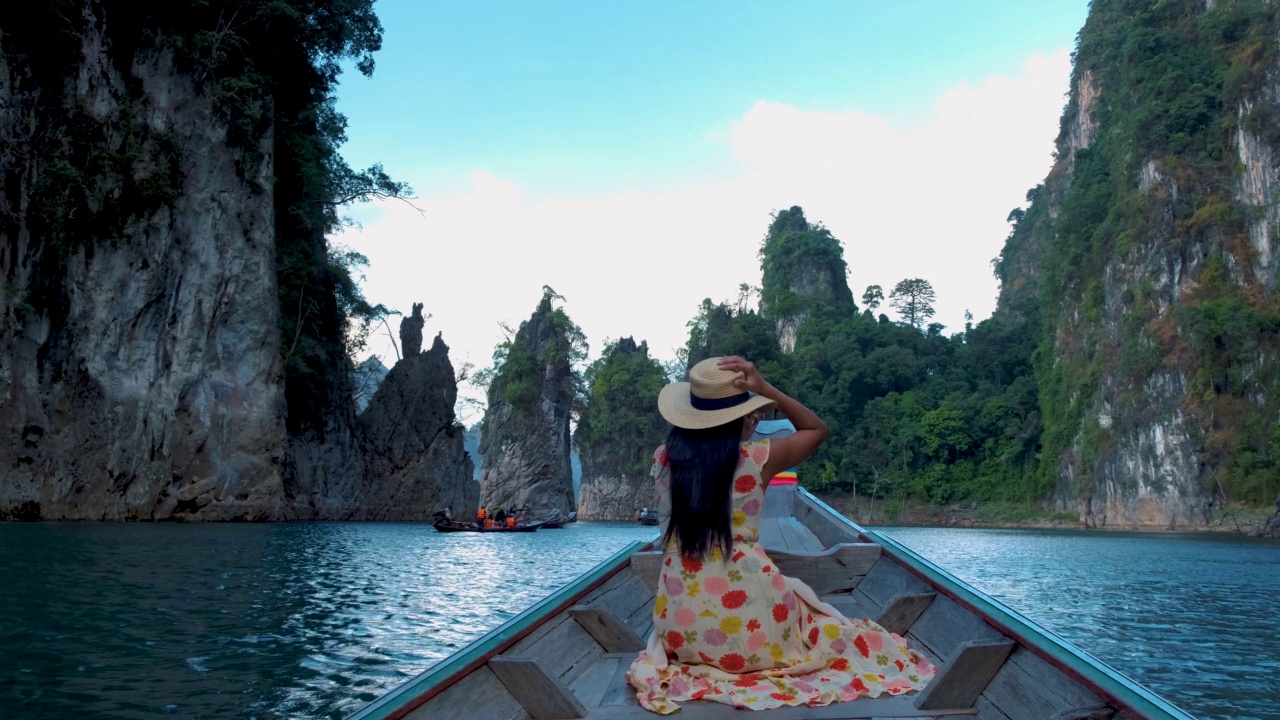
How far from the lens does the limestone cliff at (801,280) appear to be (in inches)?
2886

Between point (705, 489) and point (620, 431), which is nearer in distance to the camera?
point (705, 489)

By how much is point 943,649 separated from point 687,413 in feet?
5.06

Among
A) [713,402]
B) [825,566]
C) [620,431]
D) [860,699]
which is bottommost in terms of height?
[860,699]

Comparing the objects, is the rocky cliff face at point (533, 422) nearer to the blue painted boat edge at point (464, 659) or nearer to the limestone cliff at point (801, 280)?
the limestone cliff at point (801, 280)

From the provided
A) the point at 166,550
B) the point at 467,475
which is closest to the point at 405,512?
the point at 467,475

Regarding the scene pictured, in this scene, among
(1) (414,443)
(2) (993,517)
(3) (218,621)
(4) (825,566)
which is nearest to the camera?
(4) (825,566)

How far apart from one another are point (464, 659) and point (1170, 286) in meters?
47.4

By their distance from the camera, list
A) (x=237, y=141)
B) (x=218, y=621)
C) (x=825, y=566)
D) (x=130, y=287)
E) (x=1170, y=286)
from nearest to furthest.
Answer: (x=825, y=566) → (x=218, y=621) → (x=130, y=287) → (x=237, y=141) → (x=1170, y=286)

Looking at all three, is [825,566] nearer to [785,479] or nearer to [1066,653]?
[785,479]

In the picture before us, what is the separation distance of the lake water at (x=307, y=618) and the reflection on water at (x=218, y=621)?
0.08 ft

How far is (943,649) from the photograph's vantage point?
3611 millimetres

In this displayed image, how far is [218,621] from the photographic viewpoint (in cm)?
784

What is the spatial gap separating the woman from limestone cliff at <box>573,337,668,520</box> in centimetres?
5603

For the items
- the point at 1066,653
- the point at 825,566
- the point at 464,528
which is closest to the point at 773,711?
the point at 1066,653
